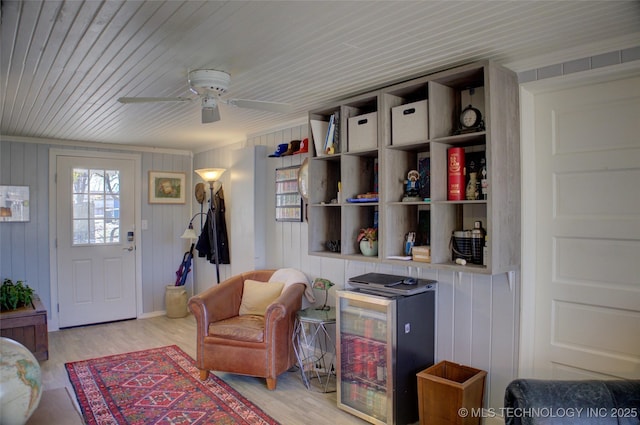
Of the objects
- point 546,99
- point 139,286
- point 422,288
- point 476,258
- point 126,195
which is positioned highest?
point 546,99

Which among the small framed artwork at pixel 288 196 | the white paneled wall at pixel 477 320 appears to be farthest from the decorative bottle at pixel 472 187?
the small framed artwork at pixel 288 196

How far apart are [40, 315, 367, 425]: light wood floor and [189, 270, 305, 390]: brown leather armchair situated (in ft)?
0.48

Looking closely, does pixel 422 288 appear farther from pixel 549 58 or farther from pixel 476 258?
pixel 549 58

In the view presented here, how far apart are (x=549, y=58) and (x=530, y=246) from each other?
102cm

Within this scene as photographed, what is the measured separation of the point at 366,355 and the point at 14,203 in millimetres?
4217

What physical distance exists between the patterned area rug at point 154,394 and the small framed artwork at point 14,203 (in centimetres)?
190

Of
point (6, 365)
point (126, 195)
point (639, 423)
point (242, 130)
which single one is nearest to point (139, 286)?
point (126, 195)

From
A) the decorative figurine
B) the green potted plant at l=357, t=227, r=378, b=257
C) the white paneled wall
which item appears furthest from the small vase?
the decorative figurine

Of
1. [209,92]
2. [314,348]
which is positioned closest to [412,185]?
[209,92]

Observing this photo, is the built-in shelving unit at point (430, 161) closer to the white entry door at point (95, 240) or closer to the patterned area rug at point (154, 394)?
the patterned area rug at point (154, 394)

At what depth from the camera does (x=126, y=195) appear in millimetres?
5414

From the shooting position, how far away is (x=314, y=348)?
3.78m

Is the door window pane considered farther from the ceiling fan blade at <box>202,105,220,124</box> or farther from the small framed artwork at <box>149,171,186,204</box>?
the ceiling fan blade at <box>202,105,220,124</box>

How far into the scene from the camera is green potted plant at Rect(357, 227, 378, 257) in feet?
9.86
